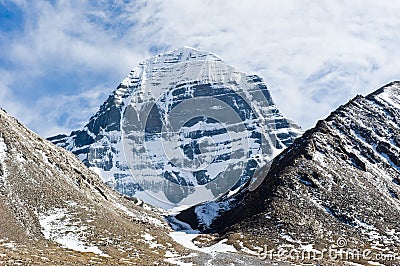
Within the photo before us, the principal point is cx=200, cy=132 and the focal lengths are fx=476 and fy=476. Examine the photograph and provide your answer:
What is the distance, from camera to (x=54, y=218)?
9594 centimetres

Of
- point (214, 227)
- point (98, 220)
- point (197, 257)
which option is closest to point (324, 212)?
point (214, 227)

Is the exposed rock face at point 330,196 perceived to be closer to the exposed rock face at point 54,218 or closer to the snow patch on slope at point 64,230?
the exposed rock face at point 54,218

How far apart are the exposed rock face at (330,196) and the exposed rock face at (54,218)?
23740 millimetres

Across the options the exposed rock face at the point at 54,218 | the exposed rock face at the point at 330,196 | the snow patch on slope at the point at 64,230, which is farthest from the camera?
the exposed rock face at the point at 330,196

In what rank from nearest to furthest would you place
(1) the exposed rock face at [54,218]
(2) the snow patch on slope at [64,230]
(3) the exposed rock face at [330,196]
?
(1) the exposed rock face at [54,218] < (2) the snow patch on slope at [64,230] < (3) the exposed rock face at [330,196]

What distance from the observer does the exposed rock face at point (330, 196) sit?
10800cm

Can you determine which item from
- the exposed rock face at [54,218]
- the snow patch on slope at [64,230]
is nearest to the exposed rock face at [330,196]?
the exposed rock face at [54,218]

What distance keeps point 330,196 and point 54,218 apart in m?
69.8

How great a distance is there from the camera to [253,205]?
128 metres

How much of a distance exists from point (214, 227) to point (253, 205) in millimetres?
14041

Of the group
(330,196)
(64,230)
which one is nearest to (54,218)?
(64,230)

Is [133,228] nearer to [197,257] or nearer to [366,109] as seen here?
[197,257]

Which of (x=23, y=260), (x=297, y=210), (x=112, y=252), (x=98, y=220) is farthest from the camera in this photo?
(x=297, y=210)

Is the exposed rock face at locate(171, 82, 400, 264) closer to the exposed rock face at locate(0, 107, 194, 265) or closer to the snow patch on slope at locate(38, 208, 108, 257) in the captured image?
the exposed rock face at locate(0, 107, 194, 265)
